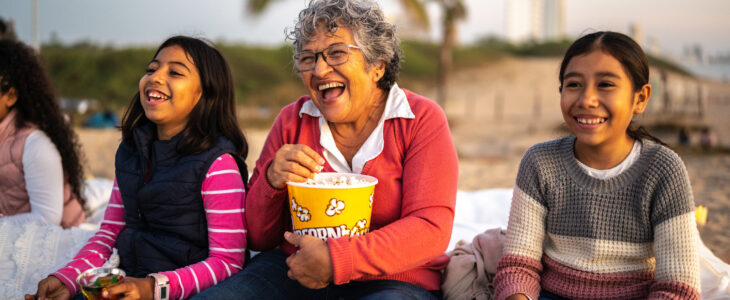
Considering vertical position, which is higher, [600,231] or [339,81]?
[339,81]

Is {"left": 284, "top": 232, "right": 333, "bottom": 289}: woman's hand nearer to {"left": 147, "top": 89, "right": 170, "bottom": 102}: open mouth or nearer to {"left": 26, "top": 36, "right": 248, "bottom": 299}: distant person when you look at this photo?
{"left": 26, "top": 36, "right": 248, "bottom": 299}: distant person

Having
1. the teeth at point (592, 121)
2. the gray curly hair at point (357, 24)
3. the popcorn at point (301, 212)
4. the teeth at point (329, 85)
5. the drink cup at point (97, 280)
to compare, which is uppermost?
the gray curly hair at point (357, 24)

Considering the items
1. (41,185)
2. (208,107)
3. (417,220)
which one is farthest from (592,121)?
(41,185)

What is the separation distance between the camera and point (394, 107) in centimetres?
235

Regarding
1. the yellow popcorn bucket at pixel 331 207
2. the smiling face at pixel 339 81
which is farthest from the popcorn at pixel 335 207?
the smiling face at pixel 339 81

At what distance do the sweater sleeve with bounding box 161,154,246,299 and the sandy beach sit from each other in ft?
4.90

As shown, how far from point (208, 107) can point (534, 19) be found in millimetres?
91463

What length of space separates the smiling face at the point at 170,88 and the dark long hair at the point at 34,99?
1.07 metres

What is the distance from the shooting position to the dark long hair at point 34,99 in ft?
10.4

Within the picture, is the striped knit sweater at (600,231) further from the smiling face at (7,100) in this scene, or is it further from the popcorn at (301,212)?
the smiling face at (7,100)

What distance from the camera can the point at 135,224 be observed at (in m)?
2.47

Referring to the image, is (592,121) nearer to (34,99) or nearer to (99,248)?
(99,248)

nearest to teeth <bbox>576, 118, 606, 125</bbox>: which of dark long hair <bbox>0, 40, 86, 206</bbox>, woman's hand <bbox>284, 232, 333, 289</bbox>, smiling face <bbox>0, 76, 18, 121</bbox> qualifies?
woman's hand <bbox>284, 232, 333, 289</bbox>

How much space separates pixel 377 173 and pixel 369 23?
65 centimetres
